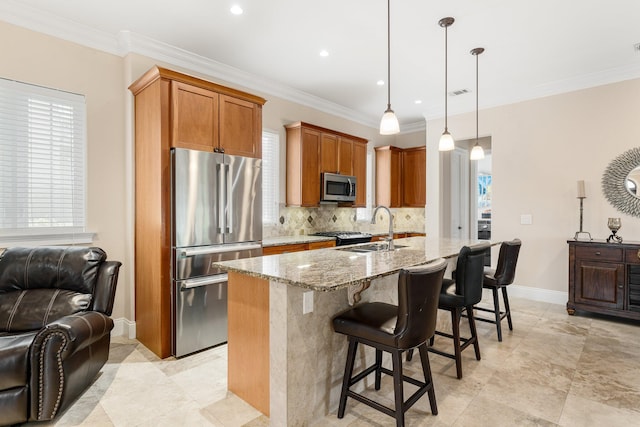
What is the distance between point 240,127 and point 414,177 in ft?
13.0

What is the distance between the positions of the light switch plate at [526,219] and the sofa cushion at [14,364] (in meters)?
5.54

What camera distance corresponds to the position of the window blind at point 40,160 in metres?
2.91

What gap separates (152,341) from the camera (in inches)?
123

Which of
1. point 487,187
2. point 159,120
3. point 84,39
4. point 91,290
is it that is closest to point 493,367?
point 91,290

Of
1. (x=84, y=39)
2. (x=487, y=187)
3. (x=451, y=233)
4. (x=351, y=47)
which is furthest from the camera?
(x=487, y=187)

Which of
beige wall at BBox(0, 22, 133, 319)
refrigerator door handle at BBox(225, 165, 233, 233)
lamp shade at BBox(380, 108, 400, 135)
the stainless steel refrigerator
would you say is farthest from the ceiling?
refrigerator door handle at BBox(225, 165, 233, 233)

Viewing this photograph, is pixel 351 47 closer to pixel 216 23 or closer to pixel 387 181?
pixel 216 23

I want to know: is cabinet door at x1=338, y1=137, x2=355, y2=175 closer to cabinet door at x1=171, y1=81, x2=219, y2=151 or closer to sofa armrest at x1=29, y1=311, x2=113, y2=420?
cabinet door at x1=171, y1=81, x2=219, y2=151

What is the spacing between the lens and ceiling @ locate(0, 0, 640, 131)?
2930 millimetres

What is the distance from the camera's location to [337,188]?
17.4ft

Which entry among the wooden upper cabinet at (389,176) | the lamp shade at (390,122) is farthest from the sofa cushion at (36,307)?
the wooden upper cabinet at (389,176)

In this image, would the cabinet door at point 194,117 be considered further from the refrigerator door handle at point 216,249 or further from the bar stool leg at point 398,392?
the bar stool leg at point 398,392

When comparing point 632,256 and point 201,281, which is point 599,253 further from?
point 201,281

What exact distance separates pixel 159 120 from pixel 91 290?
5.00 ft
